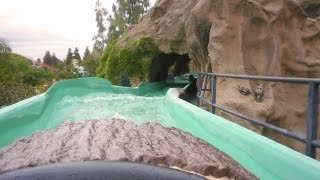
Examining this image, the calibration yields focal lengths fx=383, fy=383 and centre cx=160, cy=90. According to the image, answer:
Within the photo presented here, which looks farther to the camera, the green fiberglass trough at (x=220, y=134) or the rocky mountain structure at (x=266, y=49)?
the rocky mountain structure at (x=266, y=49)

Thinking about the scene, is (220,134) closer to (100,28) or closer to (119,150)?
(119,150)

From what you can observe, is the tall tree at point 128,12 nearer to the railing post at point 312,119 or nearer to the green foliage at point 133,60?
the green foliage at point 133,60

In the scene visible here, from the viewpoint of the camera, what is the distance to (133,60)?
52.6 feet

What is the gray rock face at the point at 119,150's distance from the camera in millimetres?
1103

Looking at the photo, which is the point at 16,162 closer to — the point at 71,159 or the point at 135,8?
the point at 71,159

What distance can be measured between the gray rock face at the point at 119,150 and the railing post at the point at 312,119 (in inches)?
32.7

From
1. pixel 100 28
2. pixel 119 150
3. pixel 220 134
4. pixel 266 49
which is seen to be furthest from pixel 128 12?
pixel 119 150

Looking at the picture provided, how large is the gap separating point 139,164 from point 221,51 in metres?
7.26

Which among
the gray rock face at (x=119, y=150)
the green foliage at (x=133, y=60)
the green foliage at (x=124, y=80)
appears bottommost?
the green foliage at (x=124, y=80)

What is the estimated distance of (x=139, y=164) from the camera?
1.06 m

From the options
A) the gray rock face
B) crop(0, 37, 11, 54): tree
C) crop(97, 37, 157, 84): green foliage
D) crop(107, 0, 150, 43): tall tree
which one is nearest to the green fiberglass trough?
the gray rock face

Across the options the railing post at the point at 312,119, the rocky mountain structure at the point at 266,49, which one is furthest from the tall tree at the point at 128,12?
the railing post at the point at 312,119

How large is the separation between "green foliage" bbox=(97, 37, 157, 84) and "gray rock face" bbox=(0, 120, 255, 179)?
14142 mm

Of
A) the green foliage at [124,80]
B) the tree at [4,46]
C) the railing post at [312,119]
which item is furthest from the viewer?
the green foliage at [124,80]
